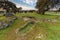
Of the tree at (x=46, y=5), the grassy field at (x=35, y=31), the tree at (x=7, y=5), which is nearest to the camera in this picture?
the grassy field at (x=35, y=31)

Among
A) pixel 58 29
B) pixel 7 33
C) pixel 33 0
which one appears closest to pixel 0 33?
pixel 7 33

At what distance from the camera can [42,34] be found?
1045 cm

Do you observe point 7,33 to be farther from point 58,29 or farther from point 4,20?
point 58,29

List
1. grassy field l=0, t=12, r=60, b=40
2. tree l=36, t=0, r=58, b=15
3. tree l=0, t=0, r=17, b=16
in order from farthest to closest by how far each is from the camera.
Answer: tree l=0, t=0, r=17, b=16 < tree l=36, t=0, r=58, b=15 < grassy field l=0, t=12, r=60, b=40

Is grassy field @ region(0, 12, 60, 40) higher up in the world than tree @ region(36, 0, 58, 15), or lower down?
lower down

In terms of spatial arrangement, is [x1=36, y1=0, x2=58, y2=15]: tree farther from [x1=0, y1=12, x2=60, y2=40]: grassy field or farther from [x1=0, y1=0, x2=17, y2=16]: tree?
[x1=0, y1=12, x2=60, y2=40]: grassy field

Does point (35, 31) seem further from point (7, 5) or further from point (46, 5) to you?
point (7, 5)

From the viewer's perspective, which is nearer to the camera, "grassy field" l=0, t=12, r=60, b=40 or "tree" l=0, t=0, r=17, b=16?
"grassy field" l=0, t=12, r=60, b=40

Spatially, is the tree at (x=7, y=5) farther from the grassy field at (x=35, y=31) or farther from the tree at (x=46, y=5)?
the grassy field at (x=35, y=31)

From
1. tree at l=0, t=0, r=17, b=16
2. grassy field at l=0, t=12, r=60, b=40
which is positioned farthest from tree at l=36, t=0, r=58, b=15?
grassy field at l=0, t=12, r=60, b=40

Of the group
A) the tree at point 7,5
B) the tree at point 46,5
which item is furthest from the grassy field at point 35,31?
the tree at point 7,5

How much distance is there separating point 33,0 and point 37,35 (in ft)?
48.4

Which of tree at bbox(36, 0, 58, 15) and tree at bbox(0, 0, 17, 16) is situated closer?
tree at bbox(36, 0, 58, 15)

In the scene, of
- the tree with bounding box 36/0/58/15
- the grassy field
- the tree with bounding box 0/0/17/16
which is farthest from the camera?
the tree with bounding box 0/0/17/16
